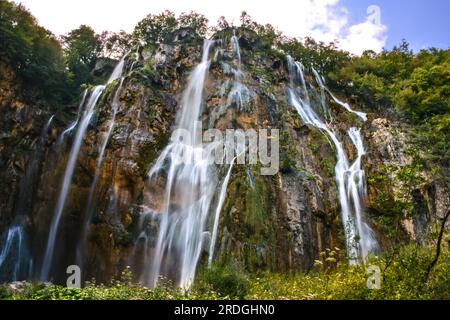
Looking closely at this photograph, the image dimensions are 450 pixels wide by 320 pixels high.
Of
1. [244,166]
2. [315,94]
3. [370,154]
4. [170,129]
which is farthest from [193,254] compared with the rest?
[315,94]

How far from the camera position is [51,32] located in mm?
29953

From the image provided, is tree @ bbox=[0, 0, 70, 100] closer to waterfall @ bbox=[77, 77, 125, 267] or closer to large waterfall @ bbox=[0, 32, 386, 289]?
large waterfall @ bbox=[0, 32, 386, 289]

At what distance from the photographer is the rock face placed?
57.6ft

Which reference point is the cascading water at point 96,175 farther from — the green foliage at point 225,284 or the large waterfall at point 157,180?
the green foliage at point 225,284

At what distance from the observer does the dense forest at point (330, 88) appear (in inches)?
411

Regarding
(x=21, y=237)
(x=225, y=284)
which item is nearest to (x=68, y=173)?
(x=21, y=237)

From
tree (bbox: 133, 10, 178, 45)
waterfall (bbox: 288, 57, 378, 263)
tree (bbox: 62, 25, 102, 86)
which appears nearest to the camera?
waterfall (bbox: 288, 57, 378, 263)

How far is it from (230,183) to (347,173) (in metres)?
6.93

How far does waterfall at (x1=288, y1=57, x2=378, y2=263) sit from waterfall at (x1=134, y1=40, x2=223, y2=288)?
20.3ft

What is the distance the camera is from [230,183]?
18375mm

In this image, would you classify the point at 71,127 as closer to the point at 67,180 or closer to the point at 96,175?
the point at 67,180

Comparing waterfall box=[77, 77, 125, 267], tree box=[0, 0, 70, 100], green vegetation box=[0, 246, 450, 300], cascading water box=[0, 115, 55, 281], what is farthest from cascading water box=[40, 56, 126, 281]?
green vegetation box=[0, 246, 450, 300]

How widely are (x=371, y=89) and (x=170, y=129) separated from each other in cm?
1741

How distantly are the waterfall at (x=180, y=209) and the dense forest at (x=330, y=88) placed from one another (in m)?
1.75
